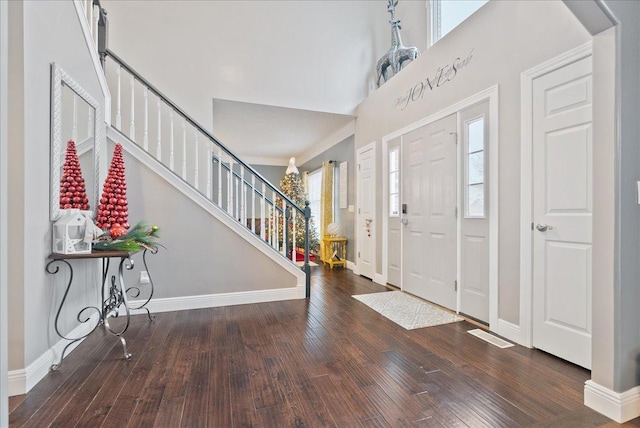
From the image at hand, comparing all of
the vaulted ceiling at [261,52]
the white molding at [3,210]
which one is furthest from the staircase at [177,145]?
the white molding at [3,210]

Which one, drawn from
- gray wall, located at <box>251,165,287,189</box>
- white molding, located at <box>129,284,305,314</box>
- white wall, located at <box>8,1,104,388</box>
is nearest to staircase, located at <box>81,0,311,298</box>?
white molding, located at <box>129,284,305,314</box>

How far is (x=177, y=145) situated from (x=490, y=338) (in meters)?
4.10

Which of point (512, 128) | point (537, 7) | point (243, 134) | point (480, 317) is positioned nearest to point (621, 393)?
point (480, 317)

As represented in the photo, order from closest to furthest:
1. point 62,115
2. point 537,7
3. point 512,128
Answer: point 62,115
point 537,7
point 512,128

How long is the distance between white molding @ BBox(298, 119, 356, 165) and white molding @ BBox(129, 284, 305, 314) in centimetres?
297

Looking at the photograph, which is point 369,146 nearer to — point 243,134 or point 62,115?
point 243,134

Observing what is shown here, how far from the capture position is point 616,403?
1531 millimetres

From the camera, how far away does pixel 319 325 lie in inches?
111

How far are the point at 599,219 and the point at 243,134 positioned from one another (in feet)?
18.6

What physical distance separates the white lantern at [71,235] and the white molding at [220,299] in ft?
4.09

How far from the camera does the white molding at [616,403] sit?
152 centimetres

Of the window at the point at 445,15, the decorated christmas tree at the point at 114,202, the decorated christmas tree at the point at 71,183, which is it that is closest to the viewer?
the decorated christmas tree at the point at 71,183

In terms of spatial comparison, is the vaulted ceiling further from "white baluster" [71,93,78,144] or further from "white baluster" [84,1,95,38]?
"white baluster" [71,93,78,144]

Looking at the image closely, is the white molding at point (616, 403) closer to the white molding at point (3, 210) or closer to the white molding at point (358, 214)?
the white molding at point (3, 210)
